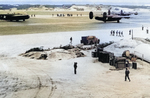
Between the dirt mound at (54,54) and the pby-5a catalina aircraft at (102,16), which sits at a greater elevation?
the pby-5a catalina aircraft at (102,16)

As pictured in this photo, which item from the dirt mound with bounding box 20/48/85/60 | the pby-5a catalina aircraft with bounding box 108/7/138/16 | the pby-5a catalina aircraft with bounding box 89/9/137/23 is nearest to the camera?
the dirt mound with bounding box 20/48/85/60

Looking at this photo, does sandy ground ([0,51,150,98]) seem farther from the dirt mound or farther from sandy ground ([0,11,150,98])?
the dirt mound

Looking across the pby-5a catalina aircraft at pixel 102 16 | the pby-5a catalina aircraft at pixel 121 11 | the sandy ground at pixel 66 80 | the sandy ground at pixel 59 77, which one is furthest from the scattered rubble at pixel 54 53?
the pby-5a catalina aircraft at pixel 121 11

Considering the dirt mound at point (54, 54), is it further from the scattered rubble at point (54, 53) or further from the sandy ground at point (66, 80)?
the sandy ground at point (66, 80)

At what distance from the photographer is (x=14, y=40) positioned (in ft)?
40.0

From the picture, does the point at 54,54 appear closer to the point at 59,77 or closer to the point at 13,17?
the point at 59,77

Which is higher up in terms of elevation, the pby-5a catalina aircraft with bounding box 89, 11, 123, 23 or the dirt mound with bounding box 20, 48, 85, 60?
A: the pby-5a catalina aircraft with bounding box 89, 11, 123, 23

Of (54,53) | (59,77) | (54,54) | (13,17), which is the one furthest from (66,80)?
(13,17)

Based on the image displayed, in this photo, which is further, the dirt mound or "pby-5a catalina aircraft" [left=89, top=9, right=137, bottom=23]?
"pby-5a catalina aircraft" [left=89, top=9, right=137, bottom=23]

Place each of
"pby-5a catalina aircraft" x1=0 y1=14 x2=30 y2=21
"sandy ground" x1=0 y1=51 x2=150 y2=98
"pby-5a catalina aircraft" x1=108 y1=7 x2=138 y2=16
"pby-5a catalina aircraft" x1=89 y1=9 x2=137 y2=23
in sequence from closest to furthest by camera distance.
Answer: "sandy ground" x1=0 y1=51 x2=150 y2=98 → "pby-5a catalina aircraft" x1=0 y1=14 x2=30 y2=21 → "pby-5a catalina aircraft" x1=108 y1=7 x2=138 y2=16 → "pby-5a catalina aircraft" x1=89 y1=9 x2=137 y2=23

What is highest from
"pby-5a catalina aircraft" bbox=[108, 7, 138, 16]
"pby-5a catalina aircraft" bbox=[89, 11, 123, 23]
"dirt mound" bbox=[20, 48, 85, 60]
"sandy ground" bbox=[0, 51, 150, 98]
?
"pby-5a catalina aircraft" bbox=[108, 7, 138, 16]

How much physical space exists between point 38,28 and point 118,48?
432cm

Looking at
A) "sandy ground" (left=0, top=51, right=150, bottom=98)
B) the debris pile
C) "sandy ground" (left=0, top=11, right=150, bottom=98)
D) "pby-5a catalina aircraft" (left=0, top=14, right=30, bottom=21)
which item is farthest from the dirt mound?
"pby-5a catalina aircraft" (left=0, top=14, right=30, bottom=21)

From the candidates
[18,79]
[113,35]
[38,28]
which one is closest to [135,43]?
[113,35]
